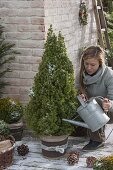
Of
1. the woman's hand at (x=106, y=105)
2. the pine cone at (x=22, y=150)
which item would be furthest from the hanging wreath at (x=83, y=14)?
the pine cone at (x=22, y=150)

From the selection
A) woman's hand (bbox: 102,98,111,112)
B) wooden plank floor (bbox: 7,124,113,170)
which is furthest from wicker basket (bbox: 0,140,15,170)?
woman's hand (bbox: 102,98,111,112)

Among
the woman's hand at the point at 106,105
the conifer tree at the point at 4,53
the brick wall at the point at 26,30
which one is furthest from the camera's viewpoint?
the conifer tree at the point at 4,53

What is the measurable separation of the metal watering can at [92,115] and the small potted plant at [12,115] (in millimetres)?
890

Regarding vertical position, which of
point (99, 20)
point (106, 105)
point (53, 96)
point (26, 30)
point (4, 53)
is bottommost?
point (106, 105)

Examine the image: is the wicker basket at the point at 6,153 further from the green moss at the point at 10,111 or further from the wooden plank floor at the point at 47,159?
the green moss at the point at 10,111

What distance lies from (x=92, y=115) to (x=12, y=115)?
1.06 m

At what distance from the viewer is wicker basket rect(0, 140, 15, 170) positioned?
13.5 ft

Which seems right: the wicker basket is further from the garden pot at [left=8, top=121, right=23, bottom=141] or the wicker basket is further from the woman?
the woman

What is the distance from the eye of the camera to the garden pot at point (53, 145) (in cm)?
427

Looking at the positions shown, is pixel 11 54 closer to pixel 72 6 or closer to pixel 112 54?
pixel 72 6

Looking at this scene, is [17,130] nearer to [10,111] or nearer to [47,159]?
[10,111]

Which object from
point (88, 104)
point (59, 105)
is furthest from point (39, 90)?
point (88, 104)

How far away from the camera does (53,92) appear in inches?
164

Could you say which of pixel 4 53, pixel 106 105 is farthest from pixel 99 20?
pixel 106 105
